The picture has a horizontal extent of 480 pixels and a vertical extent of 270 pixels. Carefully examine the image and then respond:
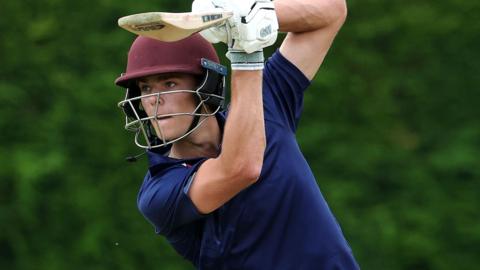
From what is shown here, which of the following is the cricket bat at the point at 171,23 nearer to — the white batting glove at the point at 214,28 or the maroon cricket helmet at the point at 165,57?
the white batting glove at the point at 214,28

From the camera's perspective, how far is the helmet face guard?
344cm

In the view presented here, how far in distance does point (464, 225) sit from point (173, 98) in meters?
2.98

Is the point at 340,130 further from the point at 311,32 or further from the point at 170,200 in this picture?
the point at 170,200

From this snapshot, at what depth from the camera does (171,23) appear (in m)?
3.00

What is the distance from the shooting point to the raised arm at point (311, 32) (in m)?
3.55

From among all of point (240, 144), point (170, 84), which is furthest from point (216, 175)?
point (170, 84)

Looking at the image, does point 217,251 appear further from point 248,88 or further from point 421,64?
point 421,64

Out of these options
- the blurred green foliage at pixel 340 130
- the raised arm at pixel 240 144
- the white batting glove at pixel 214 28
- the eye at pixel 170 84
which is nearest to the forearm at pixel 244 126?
the raised arm at pixel 240 144

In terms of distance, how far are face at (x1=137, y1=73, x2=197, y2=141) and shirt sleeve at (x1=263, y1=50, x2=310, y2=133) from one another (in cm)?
24

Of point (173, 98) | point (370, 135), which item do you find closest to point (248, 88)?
point (173, 98)

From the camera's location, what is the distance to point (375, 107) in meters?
6.11

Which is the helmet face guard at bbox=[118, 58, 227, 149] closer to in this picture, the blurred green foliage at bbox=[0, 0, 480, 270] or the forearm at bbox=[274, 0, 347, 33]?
the forearm at bbox=[274, 0, 347, 33]

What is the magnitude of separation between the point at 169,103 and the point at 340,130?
2770mm

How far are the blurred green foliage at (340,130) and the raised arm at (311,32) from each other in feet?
7.65
